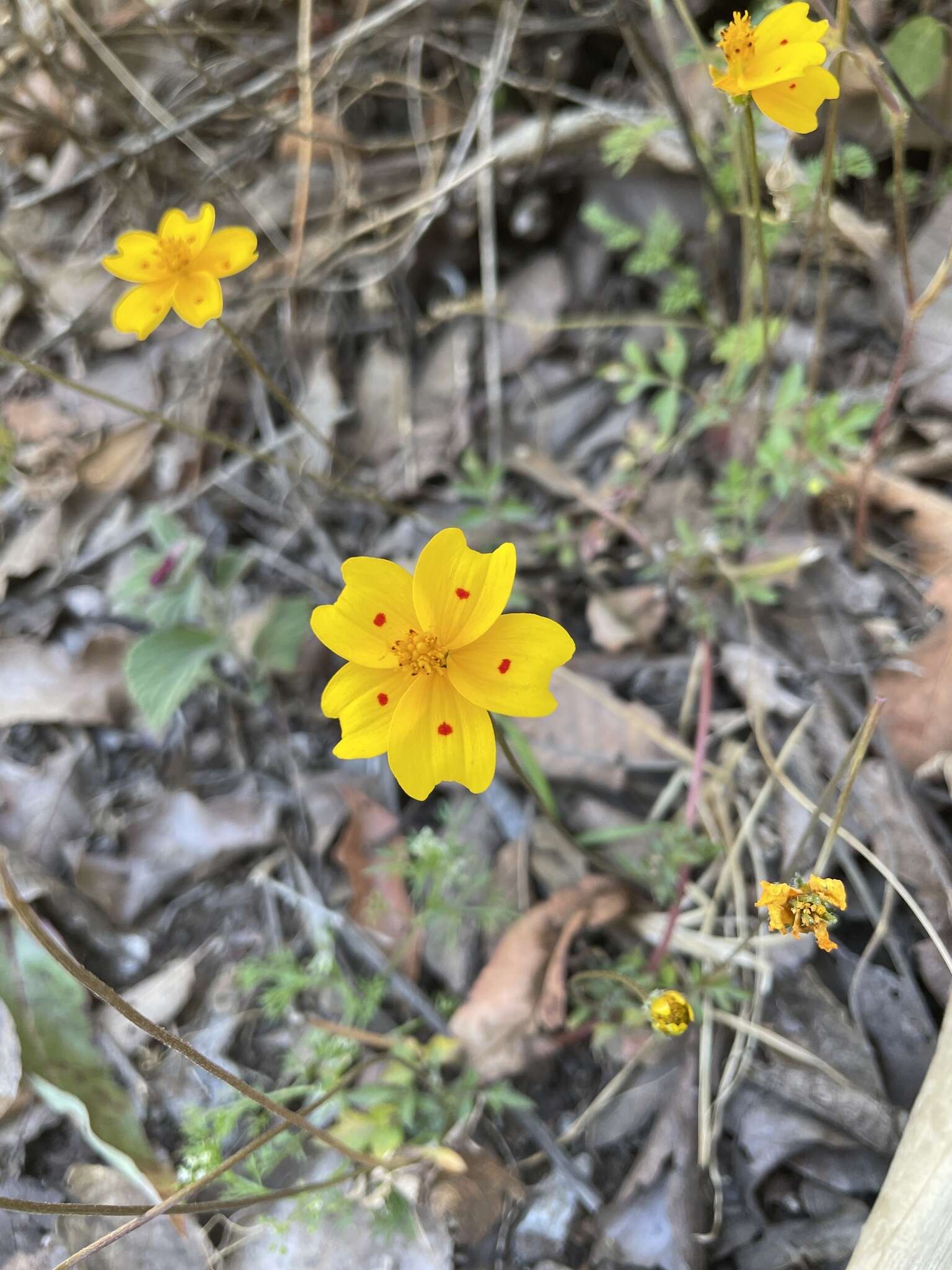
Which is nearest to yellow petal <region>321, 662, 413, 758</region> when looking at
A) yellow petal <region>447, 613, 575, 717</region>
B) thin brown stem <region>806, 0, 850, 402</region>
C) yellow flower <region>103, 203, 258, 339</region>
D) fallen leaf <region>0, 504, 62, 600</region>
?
yellow petal <region>447, 613, 575, 717</region>

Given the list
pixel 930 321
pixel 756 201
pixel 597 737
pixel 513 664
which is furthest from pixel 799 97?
pixel 597 737

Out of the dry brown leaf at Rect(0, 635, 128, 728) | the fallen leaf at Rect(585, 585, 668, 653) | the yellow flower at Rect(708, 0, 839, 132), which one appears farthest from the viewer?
the dry brown leaf at Rect(0, 635, 128, 728)

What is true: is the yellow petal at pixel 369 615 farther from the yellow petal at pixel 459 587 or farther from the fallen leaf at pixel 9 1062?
the fallen leaf at pixel 9 1062

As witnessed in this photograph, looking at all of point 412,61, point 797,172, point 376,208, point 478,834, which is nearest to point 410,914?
point 478,834

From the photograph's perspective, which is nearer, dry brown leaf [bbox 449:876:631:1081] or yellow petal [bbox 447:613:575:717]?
yellow petal [bbox 447:613:575:717]

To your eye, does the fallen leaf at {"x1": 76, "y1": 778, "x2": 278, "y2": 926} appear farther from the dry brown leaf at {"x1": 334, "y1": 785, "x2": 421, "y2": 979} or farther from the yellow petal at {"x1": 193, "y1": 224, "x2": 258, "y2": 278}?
the yellow petal at {"x1": 193, "y1": 224, "x2": 258, "y2": 278}

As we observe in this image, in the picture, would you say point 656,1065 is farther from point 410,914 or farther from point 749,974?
point 410,914
